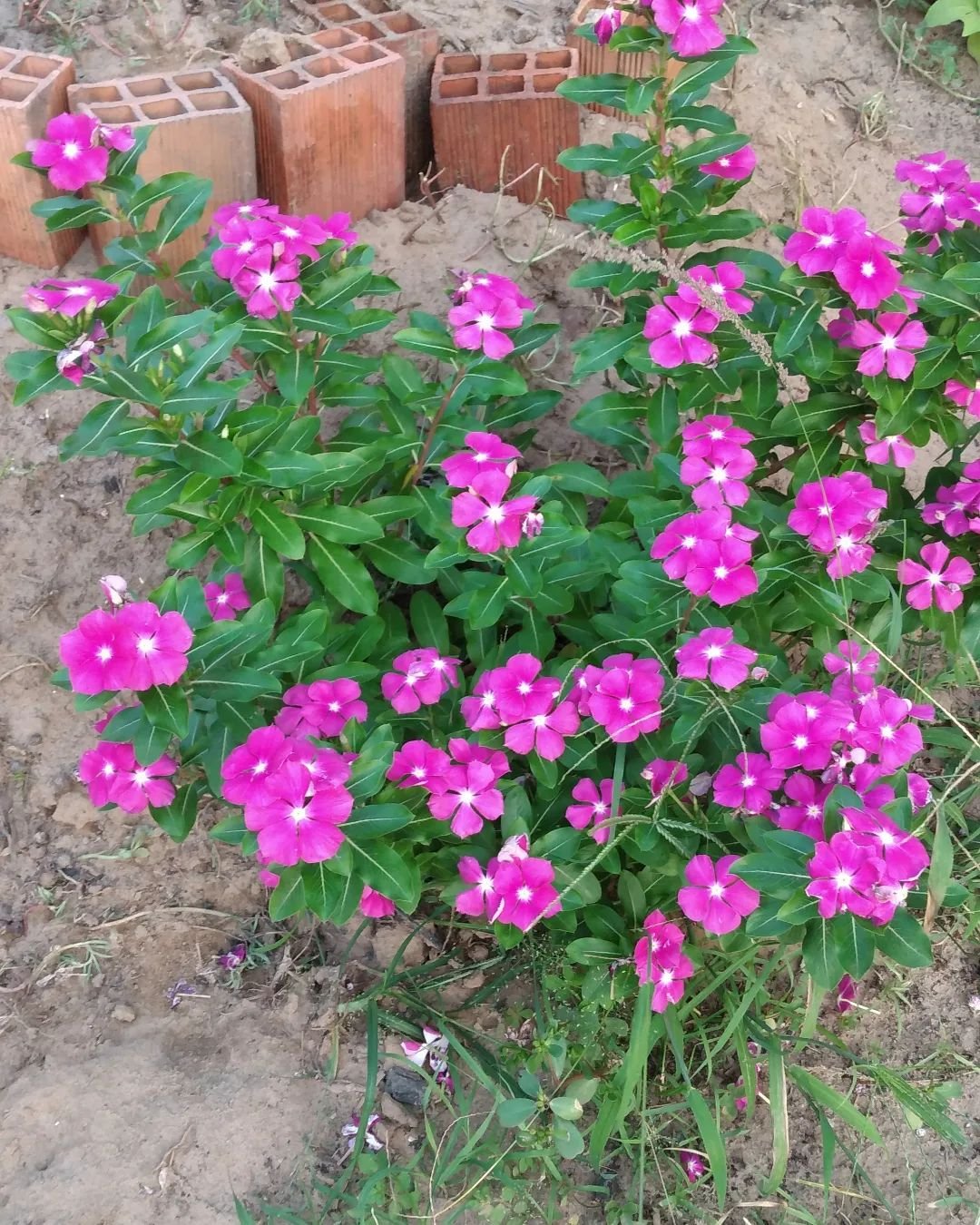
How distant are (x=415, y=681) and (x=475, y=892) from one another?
0.45 meters

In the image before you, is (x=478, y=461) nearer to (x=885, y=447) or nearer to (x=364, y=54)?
(x=885, y=447)

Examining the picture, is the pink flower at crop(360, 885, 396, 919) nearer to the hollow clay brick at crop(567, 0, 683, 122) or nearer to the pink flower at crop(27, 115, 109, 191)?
the pink flower at crop(27, 115, 109, 191)

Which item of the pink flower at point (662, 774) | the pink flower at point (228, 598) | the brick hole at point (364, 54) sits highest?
the brick hole at point (364, 54)

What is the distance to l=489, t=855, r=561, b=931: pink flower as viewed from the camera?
212 cm

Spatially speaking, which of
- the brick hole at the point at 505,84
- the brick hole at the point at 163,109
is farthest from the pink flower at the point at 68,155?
the brick hole at the point at 505,84

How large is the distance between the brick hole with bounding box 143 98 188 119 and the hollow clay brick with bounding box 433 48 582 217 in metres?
0.75

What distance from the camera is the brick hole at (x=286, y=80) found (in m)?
3.04

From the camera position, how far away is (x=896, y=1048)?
261cm

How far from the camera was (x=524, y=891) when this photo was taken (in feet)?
6.95

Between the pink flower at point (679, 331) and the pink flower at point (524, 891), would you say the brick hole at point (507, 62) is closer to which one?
the pink flower at point (679, 331)

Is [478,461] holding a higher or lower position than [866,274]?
lower

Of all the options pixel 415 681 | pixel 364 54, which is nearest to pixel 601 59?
pixel 364 54

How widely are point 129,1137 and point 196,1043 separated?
0.25 meters

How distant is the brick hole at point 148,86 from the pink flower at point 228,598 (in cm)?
140
